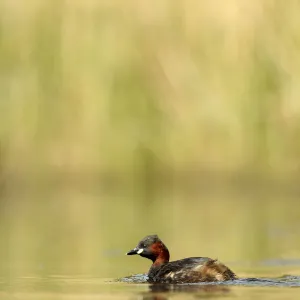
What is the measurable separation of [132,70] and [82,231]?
3209 inches

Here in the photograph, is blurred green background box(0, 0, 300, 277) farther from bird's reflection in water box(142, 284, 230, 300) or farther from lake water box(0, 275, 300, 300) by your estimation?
bird's reflection in water box(142, 284, 230, 300)

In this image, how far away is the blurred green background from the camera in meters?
101

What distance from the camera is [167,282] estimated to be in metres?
22.0

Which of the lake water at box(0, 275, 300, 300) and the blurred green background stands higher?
the blurred green background

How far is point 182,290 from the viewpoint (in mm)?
20844

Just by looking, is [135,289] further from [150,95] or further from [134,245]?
[150,95]

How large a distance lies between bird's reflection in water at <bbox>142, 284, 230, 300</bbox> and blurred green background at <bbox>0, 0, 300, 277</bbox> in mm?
53862

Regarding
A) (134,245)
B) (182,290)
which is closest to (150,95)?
(134,245)

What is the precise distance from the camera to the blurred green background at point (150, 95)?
101 metres

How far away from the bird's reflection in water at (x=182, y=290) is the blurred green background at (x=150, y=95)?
53.9 metres

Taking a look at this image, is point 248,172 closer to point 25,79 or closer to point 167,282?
point 25,79

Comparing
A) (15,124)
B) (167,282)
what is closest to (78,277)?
(167,282)

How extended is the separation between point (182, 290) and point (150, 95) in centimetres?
9436

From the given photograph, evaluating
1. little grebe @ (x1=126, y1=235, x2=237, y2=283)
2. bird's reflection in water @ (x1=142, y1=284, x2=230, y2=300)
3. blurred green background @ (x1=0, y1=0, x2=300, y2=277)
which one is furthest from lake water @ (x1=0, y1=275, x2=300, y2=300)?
blurred green background @ (x1=0, y1=0, x2=300, y2=277)
